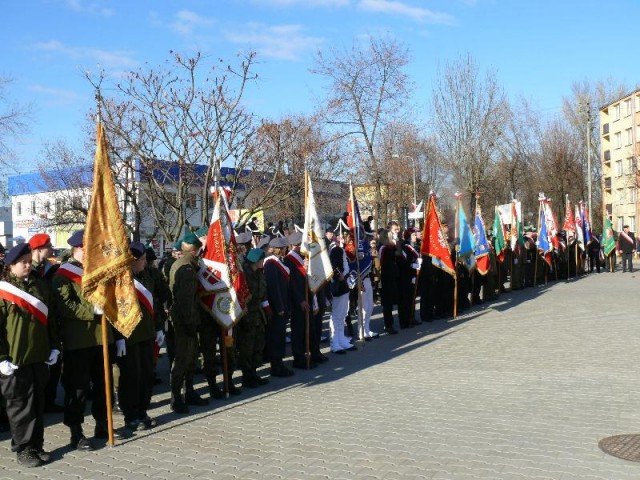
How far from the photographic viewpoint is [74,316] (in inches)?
264

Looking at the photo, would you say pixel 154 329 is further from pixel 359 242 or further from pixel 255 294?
pixel 359 242

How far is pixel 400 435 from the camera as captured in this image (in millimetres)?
6668

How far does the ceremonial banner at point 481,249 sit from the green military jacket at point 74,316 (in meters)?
12.6

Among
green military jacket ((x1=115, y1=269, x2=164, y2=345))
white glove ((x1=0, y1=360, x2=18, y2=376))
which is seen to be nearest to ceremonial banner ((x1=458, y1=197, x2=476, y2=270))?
green military jacket ((x1=115, y1=269, x2=164, y2=345))

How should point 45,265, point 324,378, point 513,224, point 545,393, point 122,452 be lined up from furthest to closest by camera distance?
point 513,224 < point 324,378 < point 45,265 < point 545,393 < point 122,452

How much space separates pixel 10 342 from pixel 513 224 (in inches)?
730

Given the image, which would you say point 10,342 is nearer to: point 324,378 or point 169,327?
point 169,327

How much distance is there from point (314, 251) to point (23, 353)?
548 centimetres

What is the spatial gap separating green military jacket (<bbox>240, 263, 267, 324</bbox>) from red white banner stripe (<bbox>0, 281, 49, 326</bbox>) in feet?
11.0

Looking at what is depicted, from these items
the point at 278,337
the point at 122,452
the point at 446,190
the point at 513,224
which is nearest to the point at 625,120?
the point at 446,190

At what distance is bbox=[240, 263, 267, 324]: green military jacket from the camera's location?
9406mm

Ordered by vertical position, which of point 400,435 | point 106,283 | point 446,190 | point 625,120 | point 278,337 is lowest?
point 400,435

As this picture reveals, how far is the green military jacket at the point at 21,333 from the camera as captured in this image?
20.0 feet

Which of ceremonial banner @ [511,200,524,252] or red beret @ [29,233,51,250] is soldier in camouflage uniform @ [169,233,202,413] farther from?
ceremonial banner @ [511,200,524,252]
